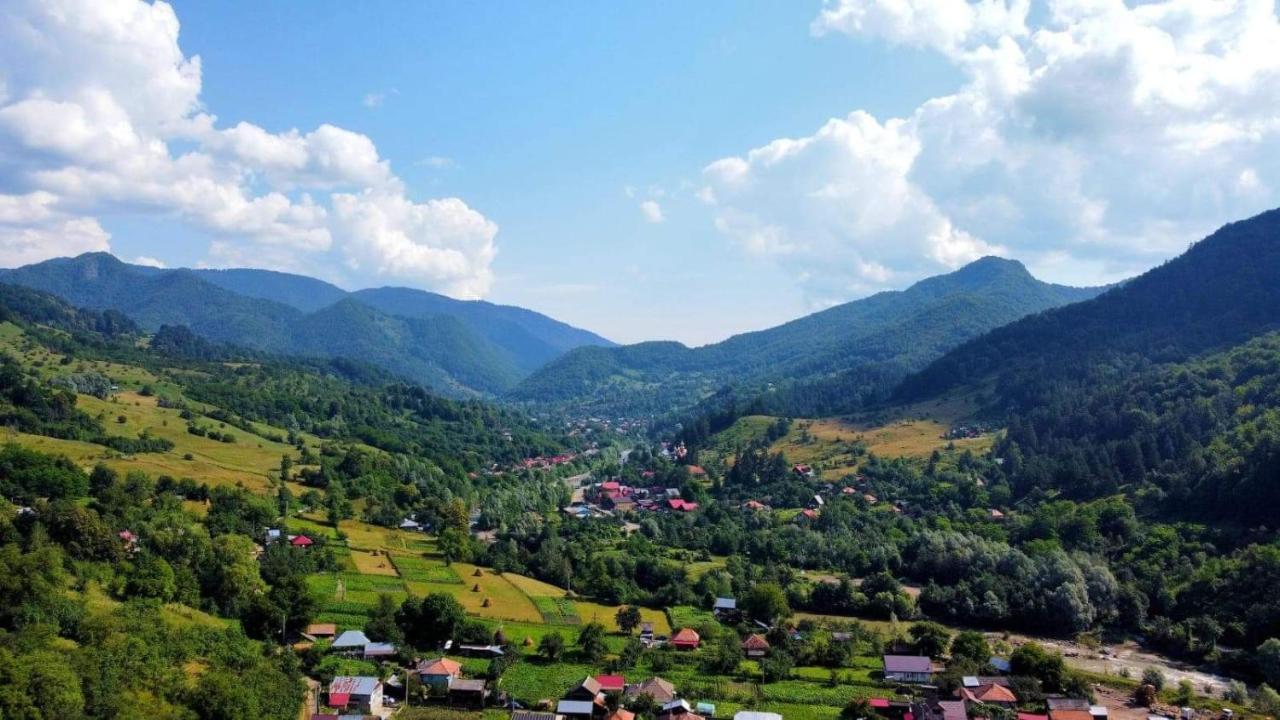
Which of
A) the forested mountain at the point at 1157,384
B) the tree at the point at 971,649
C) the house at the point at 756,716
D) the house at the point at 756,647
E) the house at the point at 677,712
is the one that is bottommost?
the house at the point at 677,712

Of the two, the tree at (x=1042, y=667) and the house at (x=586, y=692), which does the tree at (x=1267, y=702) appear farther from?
the house at (x=586, y=692)

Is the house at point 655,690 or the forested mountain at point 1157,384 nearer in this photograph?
the house at point 655,690

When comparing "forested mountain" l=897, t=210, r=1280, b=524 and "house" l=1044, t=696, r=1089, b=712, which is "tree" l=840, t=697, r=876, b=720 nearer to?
"house" l=1044, t=696, r=1089, b=712

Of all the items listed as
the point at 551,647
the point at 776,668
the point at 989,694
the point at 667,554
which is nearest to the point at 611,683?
the point at 551,647

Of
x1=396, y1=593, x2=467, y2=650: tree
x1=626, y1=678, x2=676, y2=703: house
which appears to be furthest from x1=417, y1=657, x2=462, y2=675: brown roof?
x1=626, y1=678, x2=676, y2=703: house

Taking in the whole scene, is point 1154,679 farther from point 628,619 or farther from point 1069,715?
point 628,619

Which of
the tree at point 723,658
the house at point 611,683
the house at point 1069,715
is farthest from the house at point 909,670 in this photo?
the house at point 611,683

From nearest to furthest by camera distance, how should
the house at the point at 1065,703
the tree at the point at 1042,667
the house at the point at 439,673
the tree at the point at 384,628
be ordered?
the house at the point at 1065,703 < the house at the point at 439,673 < the tree at the point at 1042,667 < the tree at the point at 384,628
